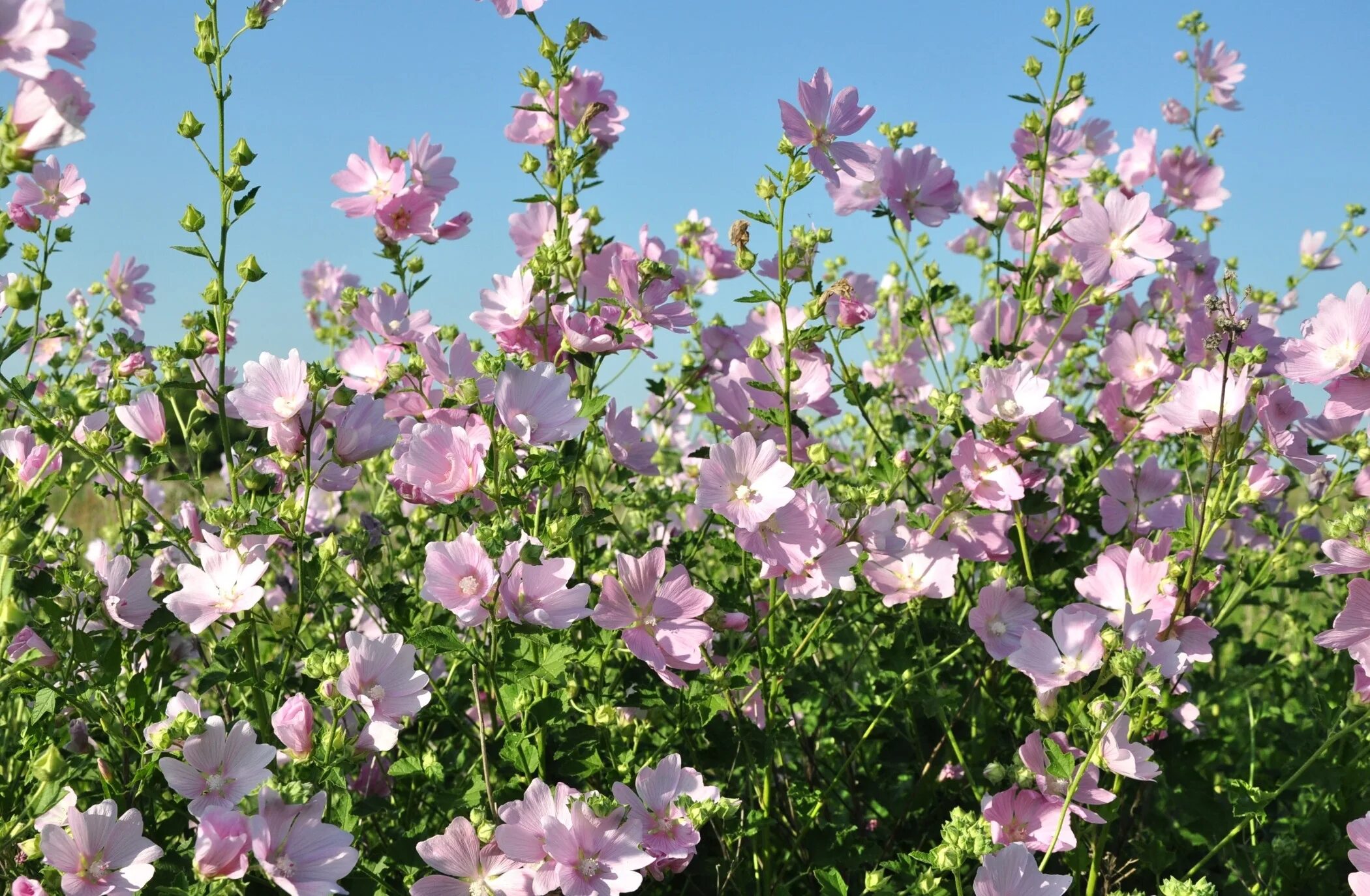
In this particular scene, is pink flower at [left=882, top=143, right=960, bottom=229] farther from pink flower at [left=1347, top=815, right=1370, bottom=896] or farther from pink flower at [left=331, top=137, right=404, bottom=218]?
pink flower at [left=1347, top=815, right=1370, bottom=896]

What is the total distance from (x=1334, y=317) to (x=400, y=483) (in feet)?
5.66

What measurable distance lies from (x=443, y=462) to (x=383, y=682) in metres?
0.37

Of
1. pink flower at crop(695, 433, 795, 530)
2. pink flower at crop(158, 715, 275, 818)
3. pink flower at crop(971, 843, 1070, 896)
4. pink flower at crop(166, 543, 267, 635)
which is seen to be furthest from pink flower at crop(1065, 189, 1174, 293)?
pink flower at crop(158, 715, 275, 818)

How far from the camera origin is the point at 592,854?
68.7 inches

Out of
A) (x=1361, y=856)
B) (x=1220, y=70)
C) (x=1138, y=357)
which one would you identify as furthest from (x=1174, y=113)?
(x=1361, y=856)

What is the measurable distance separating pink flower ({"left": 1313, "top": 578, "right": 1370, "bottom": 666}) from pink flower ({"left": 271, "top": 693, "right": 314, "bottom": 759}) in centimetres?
173

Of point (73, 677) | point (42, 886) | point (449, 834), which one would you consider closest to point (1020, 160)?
point (449, 834)

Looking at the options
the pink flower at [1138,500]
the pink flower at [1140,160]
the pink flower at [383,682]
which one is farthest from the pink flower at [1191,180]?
the pink flower at [383,682]

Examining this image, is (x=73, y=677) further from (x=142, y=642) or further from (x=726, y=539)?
(x=726, y=539)

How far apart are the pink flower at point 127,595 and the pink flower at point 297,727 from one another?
452mm

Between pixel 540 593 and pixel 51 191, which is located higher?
pixel 51 191

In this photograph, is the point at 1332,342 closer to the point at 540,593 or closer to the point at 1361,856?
the point at 1361,856

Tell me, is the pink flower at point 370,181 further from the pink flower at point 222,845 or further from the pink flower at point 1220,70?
the pink flower at point 1220,70

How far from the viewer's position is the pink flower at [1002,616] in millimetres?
2199
